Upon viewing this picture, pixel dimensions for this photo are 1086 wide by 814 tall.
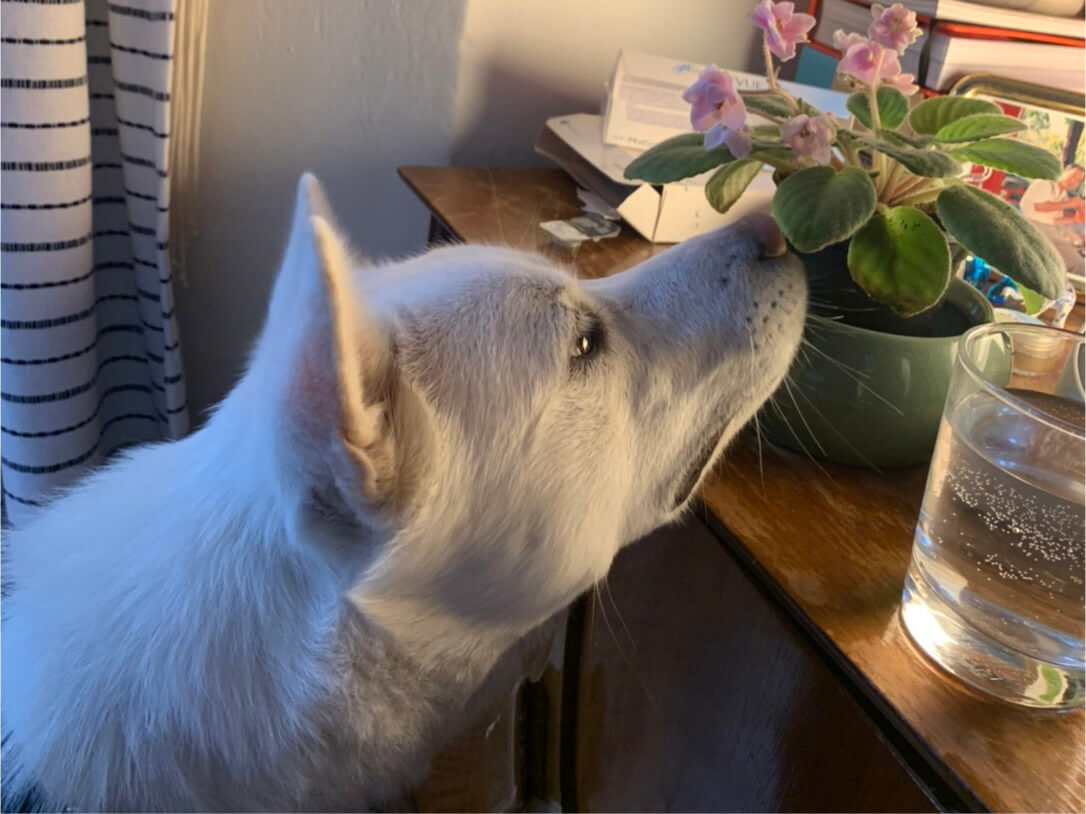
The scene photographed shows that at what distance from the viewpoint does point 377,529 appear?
0.55 meters

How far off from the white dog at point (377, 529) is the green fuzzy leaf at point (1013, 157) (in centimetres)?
15

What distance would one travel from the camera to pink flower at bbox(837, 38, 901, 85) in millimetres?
638

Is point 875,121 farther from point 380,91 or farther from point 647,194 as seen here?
point 380,91

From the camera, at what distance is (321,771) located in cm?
65

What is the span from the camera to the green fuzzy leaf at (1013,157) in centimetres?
57

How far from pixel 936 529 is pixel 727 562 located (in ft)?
0.53

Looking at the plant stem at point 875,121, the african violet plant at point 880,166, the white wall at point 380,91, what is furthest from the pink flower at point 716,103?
the white wall at point 380,91

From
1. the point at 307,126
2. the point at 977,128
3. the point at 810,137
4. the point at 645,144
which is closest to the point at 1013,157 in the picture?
the point at 977,128

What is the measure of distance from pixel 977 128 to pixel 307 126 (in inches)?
39.0

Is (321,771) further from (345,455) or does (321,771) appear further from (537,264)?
(537,264)

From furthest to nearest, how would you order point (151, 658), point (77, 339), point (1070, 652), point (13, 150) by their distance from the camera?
1. point (77, 339)
2. point (13, 150)
3. point (151, 658)
4. point (1070, 652)

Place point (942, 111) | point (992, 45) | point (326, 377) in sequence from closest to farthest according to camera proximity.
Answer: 1. point (326, 377)
2. point (942, 111)
3. point (992, 45)

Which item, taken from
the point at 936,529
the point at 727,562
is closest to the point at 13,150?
the point at 727,562

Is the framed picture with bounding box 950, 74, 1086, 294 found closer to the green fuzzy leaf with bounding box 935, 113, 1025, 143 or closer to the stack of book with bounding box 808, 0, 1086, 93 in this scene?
the stack of book with bounding box 808, 0, 1086, 93
